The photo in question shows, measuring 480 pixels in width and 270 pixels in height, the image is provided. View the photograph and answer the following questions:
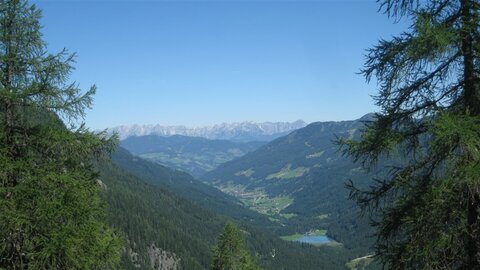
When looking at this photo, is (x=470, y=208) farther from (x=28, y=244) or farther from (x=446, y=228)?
(x=28, y=244)

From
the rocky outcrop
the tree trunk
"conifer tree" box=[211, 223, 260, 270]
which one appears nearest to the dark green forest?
the tree trunk

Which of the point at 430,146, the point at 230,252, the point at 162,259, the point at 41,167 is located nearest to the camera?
the point at 430,146

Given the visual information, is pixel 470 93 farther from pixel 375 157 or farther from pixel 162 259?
pixel 162 259

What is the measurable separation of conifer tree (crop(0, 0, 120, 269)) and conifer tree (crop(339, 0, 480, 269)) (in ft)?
25.6

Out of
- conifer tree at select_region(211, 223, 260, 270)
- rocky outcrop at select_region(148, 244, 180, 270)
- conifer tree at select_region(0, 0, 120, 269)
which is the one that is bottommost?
rocky outcrop at select_region(148, 244, 180, 270)

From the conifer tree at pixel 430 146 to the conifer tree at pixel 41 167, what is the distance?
7.81 meters

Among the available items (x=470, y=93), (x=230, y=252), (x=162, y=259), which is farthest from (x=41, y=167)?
(x=162, y=259)

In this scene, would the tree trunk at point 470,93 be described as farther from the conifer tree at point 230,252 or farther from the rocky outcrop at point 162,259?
the rocky outcrop at point 162,259

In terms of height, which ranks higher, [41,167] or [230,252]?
[41,167]

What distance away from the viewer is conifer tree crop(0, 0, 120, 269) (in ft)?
37.3

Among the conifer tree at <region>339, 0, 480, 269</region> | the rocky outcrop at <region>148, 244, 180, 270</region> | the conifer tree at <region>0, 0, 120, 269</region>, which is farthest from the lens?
the rocky outcrop at <region>148, 244, 180, 270</region>

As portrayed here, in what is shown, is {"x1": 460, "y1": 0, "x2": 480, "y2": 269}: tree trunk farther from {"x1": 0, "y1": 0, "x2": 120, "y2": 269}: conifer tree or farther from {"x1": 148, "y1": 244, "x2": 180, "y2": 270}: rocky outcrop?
{"x1": 148, "y1": 244, "x2": 180, "y2": 270}: rocky outcrop

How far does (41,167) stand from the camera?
40.0 feet

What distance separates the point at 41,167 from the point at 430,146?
34.7ft
